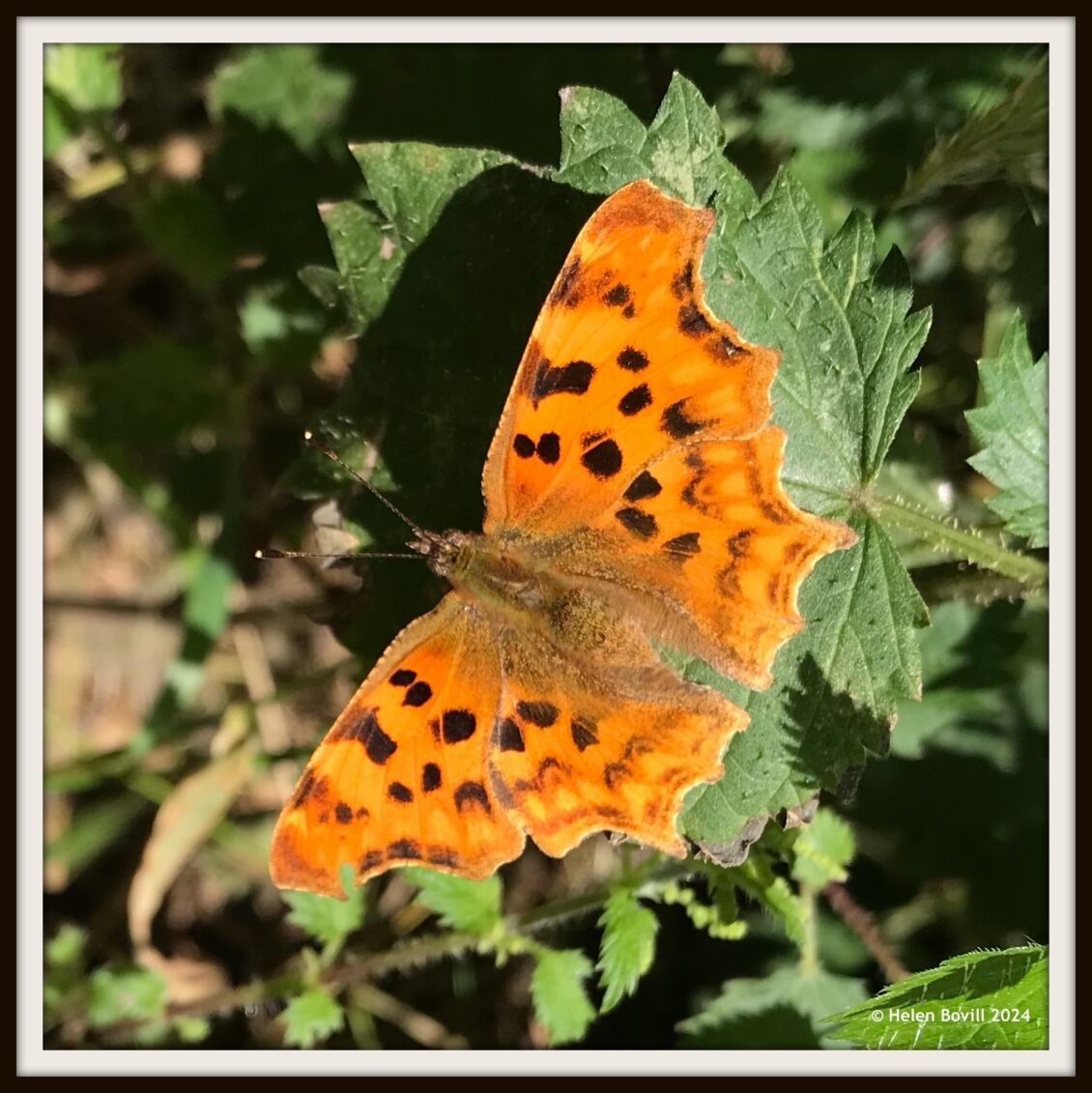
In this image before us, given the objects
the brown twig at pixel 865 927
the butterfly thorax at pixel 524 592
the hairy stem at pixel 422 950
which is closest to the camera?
the butterfly thorax at pixel 524 592

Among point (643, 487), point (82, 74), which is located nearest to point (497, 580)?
point (643, 487)

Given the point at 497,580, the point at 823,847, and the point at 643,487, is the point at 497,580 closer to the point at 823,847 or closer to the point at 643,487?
the point at 643,487

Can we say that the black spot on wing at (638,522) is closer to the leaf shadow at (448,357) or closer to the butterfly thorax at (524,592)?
the butterfly thorax at (524,592)

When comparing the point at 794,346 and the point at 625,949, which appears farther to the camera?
the point at 625,949

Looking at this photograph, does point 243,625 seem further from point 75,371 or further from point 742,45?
point 742,45

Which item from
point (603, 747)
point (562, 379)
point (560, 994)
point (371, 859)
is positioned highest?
point (562, 379)

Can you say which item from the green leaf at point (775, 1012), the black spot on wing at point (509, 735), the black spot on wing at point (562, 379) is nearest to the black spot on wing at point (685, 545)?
the black spot on wing at point (562, 379)
